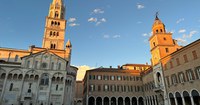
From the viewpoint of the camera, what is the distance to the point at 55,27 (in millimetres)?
45250

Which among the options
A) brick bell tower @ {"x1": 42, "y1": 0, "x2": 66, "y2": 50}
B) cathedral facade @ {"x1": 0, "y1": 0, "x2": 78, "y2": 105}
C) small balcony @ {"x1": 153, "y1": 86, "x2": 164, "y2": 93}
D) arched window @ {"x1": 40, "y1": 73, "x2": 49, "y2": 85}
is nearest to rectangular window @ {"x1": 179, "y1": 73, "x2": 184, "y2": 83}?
small balcony @ {"x1": 153, "y1": 86, "x2": 164, "y2": 93}

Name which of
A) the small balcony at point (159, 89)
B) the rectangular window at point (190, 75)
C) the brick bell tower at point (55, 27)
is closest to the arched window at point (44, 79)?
the brick bell tower at point (55, 27)

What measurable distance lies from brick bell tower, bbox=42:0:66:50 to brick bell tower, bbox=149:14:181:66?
26.4 meters

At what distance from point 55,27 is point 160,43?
31.1 meters

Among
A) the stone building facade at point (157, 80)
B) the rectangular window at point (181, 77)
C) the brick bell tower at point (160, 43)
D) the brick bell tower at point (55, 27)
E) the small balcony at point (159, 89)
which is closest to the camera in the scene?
the stone building facade at point (157, 80)

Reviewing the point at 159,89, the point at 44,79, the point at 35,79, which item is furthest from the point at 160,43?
the point at 35,79

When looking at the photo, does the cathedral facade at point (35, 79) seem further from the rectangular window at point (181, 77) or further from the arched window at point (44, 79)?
the rectangular window at point (181, 77)

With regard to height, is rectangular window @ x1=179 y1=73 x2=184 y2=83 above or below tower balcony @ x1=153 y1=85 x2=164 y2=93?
above

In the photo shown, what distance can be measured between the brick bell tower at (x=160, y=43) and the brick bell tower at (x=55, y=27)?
86.7 ft

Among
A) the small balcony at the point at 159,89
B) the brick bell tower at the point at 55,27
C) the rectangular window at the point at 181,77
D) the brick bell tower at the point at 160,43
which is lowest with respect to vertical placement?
the small balcony at the point at 159,89

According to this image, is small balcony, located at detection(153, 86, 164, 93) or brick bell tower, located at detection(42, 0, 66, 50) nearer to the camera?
small balcony, located at detection(153, 86, 164, 93)

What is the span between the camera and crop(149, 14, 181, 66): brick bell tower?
3622cm

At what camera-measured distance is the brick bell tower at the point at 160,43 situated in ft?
119

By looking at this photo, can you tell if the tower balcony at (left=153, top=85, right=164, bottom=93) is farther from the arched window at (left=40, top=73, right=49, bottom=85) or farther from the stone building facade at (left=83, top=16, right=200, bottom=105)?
the arched window at (left=40, top=73, right=49, bottom=85)
